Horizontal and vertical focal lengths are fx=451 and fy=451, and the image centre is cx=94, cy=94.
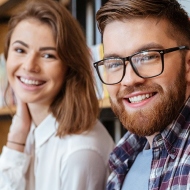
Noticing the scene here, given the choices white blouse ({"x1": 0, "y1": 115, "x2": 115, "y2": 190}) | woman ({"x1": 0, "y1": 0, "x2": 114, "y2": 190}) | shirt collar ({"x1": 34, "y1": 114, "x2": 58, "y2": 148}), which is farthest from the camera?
shirt collar ({"x1": 34, "y1": 114, "x2": 58, "y2": 148})

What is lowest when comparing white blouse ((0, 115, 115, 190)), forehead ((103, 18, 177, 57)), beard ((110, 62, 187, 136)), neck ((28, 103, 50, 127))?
white blouse ((0, 115, 115, 190))

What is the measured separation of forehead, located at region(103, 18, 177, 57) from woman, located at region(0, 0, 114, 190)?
459 mm

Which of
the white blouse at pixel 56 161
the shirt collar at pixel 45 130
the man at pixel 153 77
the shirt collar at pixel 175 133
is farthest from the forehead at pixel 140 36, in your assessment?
the shirt collar at pixel 45 130

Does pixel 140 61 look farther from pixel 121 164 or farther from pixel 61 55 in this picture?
pixel 61 55

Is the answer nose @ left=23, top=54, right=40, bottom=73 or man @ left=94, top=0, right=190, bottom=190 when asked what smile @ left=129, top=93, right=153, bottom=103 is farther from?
nose @ left=23, top=54, right=40, bottom=73

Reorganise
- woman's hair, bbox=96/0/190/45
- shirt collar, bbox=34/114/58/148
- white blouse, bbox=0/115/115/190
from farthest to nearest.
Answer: shirt collar, bbox=34/114/58/148, white blouse, bbox=0/115/115/190, woman's hair, bbox=96/0/190/45

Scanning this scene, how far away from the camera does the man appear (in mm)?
934

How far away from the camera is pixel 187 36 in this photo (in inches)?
39.9

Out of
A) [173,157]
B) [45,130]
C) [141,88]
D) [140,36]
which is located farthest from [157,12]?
[45,130]

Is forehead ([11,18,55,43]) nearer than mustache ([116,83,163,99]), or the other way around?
mustache ([116,83,163,99])

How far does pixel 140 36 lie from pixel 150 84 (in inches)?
4.1

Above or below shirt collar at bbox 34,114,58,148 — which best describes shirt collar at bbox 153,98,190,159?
above

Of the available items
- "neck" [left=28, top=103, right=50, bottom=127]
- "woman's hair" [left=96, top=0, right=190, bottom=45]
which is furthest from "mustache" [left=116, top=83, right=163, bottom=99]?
"neck" [left=28, top=103, right=50, bottom=127]

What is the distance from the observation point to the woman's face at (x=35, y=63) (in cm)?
146
